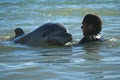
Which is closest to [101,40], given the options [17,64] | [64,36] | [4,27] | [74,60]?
[64,36]

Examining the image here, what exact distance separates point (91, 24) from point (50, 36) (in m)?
1.09

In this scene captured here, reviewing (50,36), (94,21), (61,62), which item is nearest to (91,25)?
(94,21)

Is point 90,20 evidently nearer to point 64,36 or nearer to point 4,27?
point 64,36

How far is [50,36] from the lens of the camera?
7.59m

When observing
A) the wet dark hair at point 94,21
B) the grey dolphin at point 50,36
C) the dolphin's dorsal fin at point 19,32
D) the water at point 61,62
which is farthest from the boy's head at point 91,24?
the dolphin's dorsal fin at point 19,32

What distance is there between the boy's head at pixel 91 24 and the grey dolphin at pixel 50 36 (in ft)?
2.60

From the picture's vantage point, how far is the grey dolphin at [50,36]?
7.41m

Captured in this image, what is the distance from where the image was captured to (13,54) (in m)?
7.08

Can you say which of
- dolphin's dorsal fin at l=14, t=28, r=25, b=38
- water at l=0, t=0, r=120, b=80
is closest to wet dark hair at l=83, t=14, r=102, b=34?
water at l=0, t=0, r=120, b=80

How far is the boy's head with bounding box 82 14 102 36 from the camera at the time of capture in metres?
8.19

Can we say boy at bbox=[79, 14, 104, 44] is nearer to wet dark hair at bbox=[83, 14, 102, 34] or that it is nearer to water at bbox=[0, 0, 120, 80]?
wet dark hair at bbox=[83, 14, 102, 34]

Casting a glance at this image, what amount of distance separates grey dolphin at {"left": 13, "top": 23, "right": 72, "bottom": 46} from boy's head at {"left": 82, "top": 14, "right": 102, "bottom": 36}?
79cm

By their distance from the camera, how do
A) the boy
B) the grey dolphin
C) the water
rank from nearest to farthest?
the water → the grey dolphin → the boy

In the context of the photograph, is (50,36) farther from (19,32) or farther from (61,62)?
(61,62)
